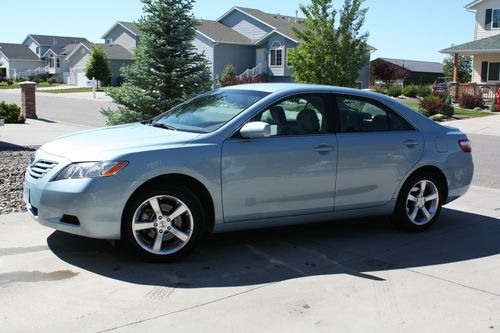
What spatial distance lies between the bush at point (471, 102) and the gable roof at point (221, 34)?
24590 mm

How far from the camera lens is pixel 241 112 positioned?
5.61 metres

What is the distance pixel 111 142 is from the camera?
5250 mm

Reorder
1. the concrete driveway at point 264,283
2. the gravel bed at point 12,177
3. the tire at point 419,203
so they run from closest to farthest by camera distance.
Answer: the concrete driveway at point 264,283, the tire at point 419,203, the gravel bed at point 12,177

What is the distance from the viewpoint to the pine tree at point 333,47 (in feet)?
64.4

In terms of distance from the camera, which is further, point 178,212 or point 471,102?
point 471,102

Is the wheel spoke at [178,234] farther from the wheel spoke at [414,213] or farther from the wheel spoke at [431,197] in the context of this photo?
the wheel spoke at [431,197]

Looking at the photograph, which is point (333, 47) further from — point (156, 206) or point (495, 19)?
point (495, 19)

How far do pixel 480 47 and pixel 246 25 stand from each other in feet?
80.4

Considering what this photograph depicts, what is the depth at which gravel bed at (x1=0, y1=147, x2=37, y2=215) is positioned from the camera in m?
7.09

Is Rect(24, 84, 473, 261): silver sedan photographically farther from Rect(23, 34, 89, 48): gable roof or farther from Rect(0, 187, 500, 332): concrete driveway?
Rect(23, 34, 89, 48): gable roof

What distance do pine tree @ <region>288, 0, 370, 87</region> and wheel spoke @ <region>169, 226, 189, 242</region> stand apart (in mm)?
15031

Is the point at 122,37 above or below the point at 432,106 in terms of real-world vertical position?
above

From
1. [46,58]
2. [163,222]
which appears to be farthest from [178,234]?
[46,58]

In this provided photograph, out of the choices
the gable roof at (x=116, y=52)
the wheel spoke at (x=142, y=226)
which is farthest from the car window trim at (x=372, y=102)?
the gable roof at (x=116, y=52)
